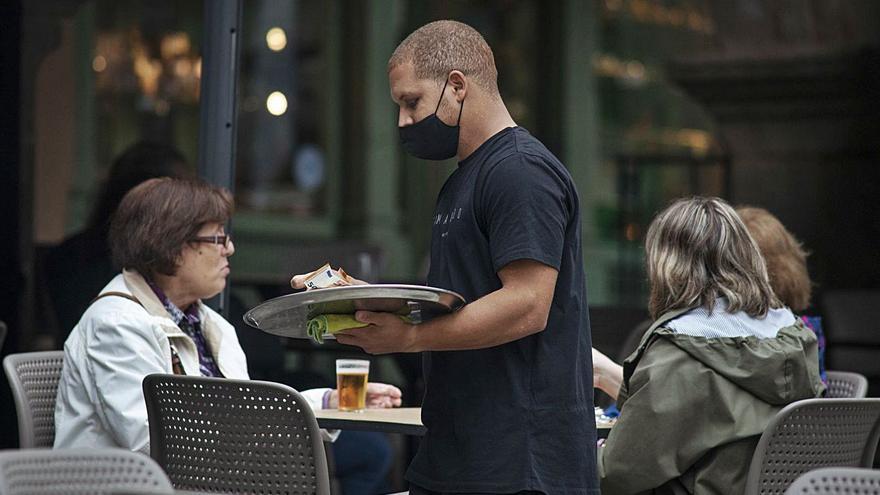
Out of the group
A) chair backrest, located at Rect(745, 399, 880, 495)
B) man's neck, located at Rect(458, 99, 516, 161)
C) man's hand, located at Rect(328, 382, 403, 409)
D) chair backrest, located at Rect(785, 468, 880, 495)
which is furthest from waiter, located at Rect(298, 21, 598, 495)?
man's hand, located at Rect(328, 382, 403, 409)

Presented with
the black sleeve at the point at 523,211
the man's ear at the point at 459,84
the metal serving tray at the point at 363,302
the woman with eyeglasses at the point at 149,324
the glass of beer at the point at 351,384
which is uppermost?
the man's ear at the point at 459,84

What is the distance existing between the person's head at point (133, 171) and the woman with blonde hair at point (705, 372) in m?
2.69

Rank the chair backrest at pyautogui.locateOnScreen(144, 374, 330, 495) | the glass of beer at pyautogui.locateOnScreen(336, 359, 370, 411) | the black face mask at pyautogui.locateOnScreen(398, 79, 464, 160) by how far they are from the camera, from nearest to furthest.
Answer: the black face mask at pyautogui.locateOnScreen(398, 79, 464, 160), the chair backrest at pyautogui.locateOnScreen(144, 374, 330, 495), the glass of beer at pyautogui.locateOnScreen(336, 359, 370, 411)

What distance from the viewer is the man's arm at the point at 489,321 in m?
2.43

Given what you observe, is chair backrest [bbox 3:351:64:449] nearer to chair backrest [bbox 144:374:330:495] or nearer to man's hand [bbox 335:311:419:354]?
chair backrest [bbox 144:374:330:495]

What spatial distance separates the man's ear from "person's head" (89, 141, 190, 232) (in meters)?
3.00

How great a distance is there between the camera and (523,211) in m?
2.45

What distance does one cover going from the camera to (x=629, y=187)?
31.6 ft

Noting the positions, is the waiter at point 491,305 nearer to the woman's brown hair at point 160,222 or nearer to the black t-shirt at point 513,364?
the black t-shirt at point 513,364

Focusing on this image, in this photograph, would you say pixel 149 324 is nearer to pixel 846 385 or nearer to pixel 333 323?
pixel 333 323

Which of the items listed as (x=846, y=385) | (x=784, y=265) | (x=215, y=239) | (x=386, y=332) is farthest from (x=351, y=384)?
(x=846, y=385)

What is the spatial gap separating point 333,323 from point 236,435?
1.60 feet

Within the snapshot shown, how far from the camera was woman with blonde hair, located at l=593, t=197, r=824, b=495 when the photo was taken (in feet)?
10.4

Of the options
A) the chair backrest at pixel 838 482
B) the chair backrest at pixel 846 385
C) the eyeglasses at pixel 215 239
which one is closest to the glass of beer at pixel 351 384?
the eyeglasses at pixel 215 239
